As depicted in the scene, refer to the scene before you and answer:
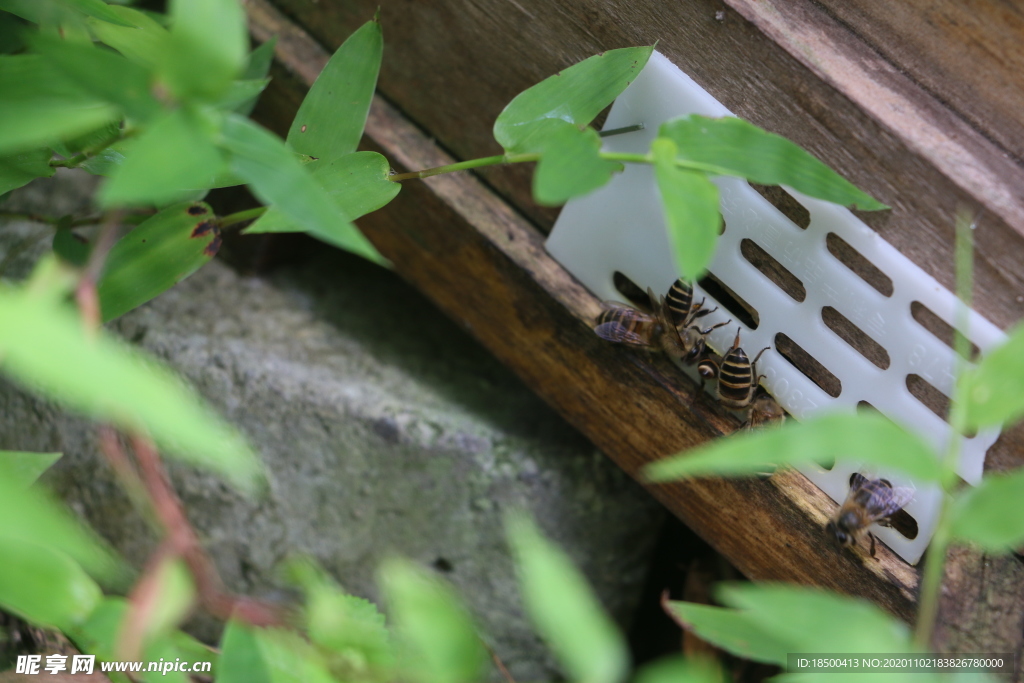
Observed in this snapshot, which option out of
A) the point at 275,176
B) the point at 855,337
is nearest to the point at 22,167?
the point at 275,176

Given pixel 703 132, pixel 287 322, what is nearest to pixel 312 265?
pixel 287 322

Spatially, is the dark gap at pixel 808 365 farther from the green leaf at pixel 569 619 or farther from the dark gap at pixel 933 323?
the green leaf at pixel 569 619

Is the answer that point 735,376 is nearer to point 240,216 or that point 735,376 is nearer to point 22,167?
point 240,216

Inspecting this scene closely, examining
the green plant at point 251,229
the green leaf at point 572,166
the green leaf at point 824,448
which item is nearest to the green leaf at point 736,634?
the green plant at point 251,229

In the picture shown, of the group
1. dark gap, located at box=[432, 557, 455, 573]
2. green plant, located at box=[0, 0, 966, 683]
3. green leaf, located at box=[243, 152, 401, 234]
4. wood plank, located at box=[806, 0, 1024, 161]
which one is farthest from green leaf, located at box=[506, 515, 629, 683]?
dark gap, located at box=[432, 557, 455, 573]

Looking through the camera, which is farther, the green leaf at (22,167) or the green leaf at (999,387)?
the green leaf at (22,167)

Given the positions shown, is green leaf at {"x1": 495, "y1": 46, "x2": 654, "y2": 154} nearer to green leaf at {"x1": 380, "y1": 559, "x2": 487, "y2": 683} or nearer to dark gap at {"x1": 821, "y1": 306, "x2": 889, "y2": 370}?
dark gap at {"x1": 821, "y1": 306, "x2": 889, "y2": 370}

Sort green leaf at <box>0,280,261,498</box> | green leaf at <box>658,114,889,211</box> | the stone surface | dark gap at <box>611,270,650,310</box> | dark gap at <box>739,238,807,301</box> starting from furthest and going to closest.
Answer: the stone surface < dark gap at <box>611,270,650,310</box> < dark gap at <box>739,238,807,301</box> < green leaf at <box>658,114,889,211</box> < green leaf at <box>0,280,261,498</box>
